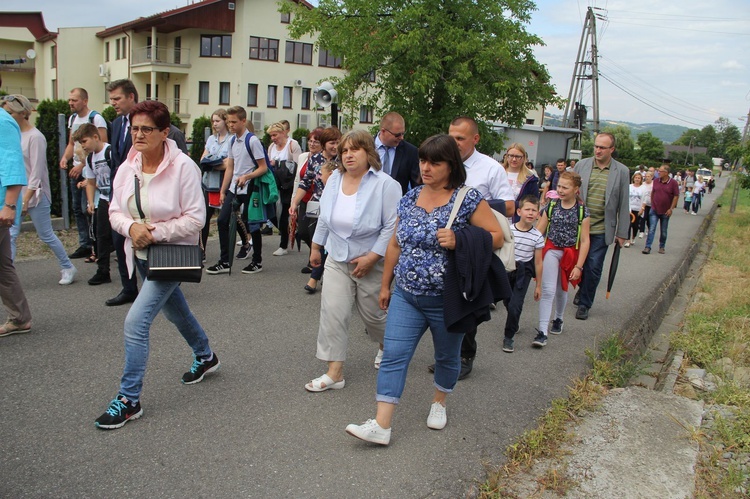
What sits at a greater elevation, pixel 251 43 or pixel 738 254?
pixel 251 43

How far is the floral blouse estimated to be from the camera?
3.50 m

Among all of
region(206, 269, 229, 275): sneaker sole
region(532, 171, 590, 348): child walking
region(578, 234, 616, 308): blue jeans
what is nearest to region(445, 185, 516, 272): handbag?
region(532, 171, 590, 348): child walking

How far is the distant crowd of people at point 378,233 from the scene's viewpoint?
11.6 ft

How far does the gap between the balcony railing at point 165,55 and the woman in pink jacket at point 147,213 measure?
1681 inches

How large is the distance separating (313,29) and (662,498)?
980 inches

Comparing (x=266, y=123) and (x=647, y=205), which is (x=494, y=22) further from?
(x=266, y=123)

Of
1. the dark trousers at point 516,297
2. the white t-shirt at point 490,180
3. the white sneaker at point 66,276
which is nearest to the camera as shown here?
the white t-shirt at point 490,180

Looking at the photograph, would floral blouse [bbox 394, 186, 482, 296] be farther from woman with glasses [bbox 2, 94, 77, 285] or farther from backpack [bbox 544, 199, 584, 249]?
woman with glasses [bbox 2, 94, 77, 285]

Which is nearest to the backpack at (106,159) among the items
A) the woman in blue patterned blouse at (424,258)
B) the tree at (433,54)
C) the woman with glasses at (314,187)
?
the woman with glasses at (314,187)

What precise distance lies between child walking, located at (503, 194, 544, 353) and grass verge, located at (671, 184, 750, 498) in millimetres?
1650

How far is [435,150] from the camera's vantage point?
349 centimetres

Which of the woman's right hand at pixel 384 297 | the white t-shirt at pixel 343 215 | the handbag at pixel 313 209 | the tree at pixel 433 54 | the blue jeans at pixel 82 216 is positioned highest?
the tree at pixel 433 54

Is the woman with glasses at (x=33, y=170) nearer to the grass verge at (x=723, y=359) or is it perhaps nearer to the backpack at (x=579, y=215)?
the backpack at (x=579, y=215)

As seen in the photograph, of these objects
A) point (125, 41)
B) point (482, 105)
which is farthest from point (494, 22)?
point (125, 41)
